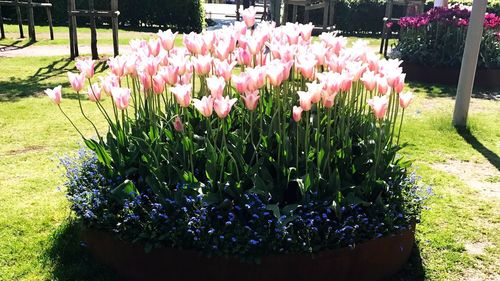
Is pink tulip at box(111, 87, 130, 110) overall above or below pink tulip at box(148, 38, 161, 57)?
below

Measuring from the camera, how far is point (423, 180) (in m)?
5.45

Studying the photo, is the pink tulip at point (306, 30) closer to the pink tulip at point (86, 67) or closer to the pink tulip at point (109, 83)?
the pink tulip at point (109, 83)

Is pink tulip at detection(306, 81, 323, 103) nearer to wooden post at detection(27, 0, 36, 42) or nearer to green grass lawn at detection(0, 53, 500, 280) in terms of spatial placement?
green grass lawn at detection(0, 53, 500, 280)

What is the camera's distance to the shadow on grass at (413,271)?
360 centimetres

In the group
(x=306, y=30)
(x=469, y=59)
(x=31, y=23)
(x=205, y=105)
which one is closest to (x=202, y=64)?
(x=205, y=105)

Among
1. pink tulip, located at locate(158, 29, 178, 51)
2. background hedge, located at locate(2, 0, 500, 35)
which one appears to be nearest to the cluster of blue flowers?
pink tulip, located at locate(158, 29, 178, 51)

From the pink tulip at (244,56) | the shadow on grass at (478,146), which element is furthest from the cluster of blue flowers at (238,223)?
the shadow on grass at (478,146)

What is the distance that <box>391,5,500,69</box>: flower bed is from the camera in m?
10.5

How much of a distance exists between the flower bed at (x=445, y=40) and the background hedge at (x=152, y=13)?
34.8ft

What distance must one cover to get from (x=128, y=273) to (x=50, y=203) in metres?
Result: 1.63

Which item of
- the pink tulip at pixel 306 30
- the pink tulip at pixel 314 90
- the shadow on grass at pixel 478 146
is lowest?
the shadow on grass at pixel 478 146

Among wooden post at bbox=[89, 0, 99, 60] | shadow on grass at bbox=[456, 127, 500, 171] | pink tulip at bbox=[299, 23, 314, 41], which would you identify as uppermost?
pink tulip at bbox=[299, 23, 314, 41]

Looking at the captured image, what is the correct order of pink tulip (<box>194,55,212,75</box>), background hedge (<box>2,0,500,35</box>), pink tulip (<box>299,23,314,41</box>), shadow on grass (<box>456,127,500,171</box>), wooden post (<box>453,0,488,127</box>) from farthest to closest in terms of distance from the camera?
background hedge (<box>2,0,500,35</box>), wooden post (<box>453,0,488,127</box>), shadow on grass (<box>456,127,500,171</box>), pink tulip (<box>299,23,314,41</box>), pink tulip (<box>194,55,212,75</box>)

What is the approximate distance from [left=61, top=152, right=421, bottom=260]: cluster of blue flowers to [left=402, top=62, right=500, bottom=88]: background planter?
7.98 metres
